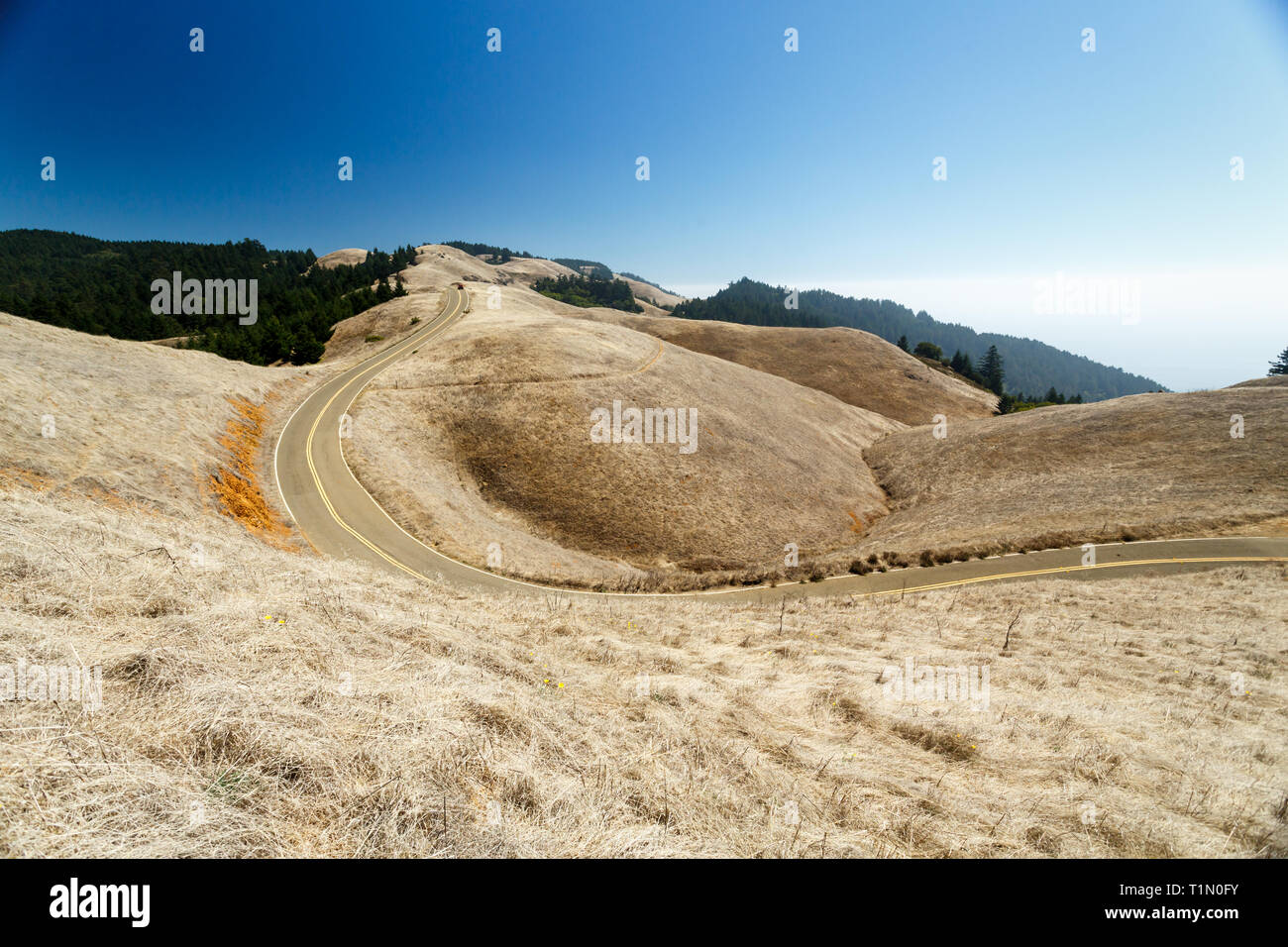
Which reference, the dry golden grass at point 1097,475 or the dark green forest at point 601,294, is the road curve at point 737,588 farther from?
the dark green forest at point 601,294

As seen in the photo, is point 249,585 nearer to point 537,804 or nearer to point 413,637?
point 413,637

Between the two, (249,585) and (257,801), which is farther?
(249,585)

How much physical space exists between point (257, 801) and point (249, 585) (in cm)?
613

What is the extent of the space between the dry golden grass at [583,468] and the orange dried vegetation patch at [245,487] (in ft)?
16.3

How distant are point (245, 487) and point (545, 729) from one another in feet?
80.5

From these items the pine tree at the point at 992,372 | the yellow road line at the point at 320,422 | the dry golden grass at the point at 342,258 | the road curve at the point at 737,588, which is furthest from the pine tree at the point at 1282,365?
the dry golden grass at the point at 342,258

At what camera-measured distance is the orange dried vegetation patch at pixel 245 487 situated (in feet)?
63.8

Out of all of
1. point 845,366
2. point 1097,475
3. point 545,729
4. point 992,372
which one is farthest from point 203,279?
point 992,372

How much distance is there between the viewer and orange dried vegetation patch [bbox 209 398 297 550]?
19.5 meters

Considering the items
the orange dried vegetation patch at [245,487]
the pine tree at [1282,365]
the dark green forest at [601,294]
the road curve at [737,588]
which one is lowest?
the road curve at [737,588]

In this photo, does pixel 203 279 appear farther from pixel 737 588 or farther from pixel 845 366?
pixel 737 588

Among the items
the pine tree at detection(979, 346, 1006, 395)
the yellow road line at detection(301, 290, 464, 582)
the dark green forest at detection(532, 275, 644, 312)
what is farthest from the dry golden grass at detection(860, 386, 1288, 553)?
the dark green forest at detection(532, 275, 644, 312)

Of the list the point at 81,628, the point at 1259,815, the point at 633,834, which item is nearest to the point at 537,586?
the point at 81,628
